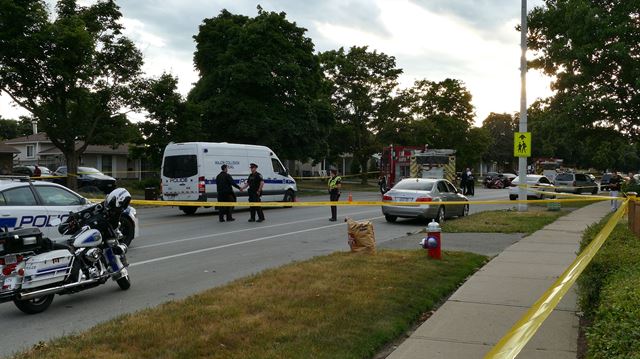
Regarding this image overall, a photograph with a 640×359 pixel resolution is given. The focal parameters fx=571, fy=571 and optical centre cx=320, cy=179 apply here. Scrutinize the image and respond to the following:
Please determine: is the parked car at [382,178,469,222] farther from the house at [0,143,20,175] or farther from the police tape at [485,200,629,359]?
the house at [0,143,20,175]

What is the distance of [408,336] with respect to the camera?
18.6 ft

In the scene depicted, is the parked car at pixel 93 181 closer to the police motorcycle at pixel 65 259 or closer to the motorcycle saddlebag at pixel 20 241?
the police motorcycle at pixel 65 259

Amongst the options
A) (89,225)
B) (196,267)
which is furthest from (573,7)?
(89,225)

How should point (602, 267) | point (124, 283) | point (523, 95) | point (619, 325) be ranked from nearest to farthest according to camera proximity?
point (619, 325)
point (602, 267)
point (124, 283)
point (523, 95)

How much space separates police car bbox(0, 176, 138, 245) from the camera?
372 inches

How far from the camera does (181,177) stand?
20031mm

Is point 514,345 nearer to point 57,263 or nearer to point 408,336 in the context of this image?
point 408,336

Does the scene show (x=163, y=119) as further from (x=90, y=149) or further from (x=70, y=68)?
(x=90, y=149)

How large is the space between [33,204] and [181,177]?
10.2 meters

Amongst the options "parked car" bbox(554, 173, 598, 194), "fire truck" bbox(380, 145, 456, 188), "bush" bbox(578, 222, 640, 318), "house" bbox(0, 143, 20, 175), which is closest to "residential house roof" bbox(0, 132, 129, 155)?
"house" bbox(0, 143, 20, 175)

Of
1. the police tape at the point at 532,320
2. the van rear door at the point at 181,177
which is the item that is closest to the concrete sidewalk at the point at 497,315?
the police tape at the point at 532,320

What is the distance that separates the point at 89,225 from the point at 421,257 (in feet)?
17.2

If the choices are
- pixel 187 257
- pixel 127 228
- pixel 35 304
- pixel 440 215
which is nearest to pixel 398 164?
pixel 440 215

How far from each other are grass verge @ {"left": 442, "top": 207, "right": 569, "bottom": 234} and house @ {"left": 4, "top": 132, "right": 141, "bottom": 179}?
3584 centimetres
